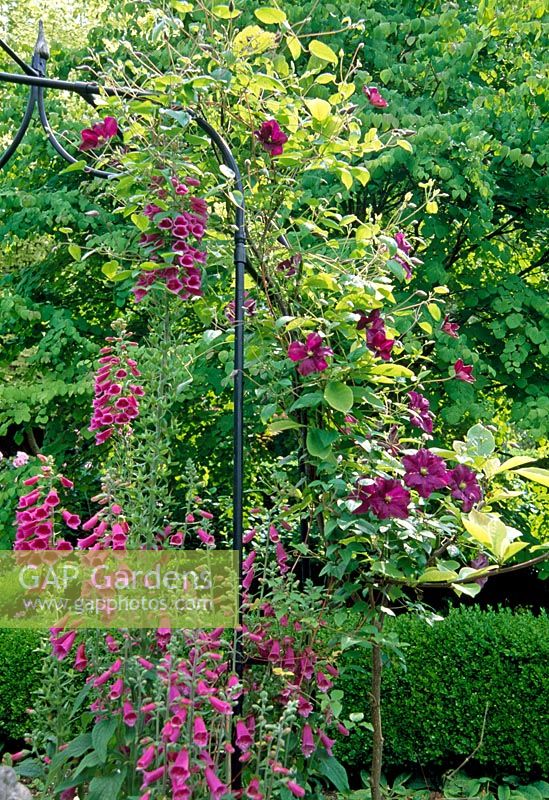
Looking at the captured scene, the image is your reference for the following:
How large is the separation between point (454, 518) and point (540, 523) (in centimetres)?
366

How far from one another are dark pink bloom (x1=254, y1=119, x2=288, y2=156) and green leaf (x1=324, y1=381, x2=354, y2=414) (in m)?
0.67

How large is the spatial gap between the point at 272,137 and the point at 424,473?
993 mm

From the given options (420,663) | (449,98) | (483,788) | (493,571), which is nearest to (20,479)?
(420,663)

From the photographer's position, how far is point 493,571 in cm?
189

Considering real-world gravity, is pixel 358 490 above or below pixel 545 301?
below

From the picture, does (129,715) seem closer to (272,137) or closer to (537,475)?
(537,475)

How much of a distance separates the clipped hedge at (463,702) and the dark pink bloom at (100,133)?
244 cm

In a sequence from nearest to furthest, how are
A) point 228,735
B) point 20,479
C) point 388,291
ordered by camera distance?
point 228,735 < point 388,291 < point 20,479

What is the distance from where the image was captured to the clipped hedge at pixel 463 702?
367 centimetres

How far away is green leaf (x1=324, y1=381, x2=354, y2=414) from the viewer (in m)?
2.11

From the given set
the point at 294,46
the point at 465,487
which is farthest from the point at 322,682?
the point at 294,46

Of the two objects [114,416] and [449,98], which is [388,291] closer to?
[114,416]

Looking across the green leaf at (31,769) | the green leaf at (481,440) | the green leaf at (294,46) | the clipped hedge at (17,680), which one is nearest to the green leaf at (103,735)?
the green leaf at (31,769)

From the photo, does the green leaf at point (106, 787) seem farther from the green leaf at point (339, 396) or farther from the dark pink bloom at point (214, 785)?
the green leaf at point (339, 396)
